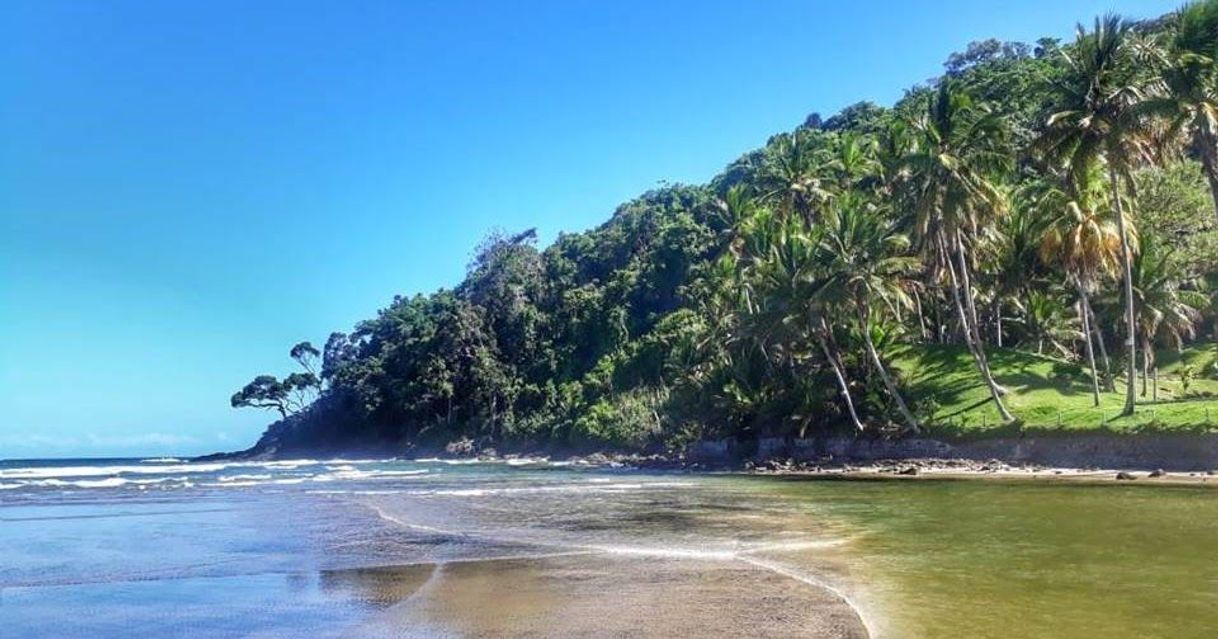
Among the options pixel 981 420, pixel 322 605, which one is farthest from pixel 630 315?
pixel 322 605

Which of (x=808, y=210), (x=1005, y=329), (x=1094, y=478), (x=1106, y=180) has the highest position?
(x=808, y=210)

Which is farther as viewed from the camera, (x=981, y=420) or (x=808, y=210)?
(x=808, y=210)

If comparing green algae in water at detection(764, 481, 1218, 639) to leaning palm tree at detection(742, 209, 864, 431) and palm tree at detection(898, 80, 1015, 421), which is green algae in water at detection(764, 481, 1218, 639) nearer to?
palm tree at detection(898, 80, 1015, 421)

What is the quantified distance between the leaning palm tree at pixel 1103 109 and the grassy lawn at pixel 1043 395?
1626 mm

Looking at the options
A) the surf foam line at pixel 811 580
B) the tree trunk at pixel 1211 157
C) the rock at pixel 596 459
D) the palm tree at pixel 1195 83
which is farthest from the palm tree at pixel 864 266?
the surf foam line at pixel 811 580

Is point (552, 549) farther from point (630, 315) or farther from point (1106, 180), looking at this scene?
point (630, 315)

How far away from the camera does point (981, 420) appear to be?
36406 millimetres

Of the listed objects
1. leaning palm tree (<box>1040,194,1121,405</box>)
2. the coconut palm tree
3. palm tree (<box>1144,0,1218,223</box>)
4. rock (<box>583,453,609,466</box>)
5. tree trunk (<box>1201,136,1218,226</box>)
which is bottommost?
rock (<box>583,453,609,466</box>)

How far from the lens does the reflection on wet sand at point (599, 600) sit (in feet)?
29.1

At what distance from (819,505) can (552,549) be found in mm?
9699

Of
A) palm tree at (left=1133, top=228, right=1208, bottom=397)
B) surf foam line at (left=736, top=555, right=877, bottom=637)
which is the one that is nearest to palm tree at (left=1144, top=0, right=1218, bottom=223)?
palm tree at (left=1133, top=228, right=1208, bottom=397)

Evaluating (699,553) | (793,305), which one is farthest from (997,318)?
(699,553)

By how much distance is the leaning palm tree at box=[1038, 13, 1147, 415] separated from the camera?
95.6 feet

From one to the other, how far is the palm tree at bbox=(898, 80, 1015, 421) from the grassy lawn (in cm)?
116
